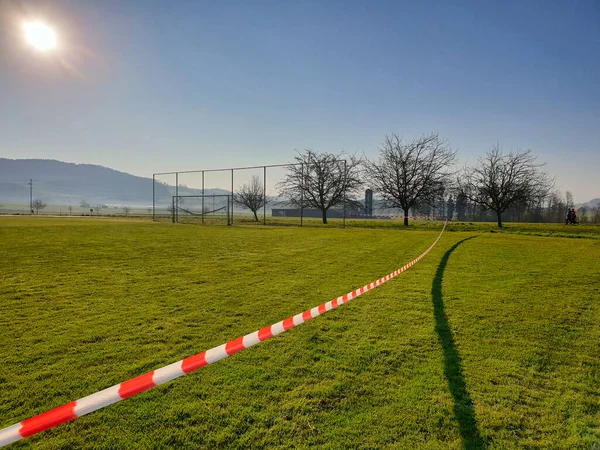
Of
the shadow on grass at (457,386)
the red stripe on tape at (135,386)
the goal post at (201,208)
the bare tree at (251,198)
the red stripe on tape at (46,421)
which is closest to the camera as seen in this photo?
the red stripe on tape at (46,421)

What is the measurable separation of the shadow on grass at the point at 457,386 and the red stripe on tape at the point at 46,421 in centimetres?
264

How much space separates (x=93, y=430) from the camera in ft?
8.33

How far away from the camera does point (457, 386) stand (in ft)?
10.4

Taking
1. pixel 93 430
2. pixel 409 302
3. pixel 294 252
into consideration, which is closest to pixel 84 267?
pixel 294 252

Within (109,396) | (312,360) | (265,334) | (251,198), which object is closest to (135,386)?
(109,396)

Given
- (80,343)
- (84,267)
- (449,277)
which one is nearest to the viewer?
(80,343)

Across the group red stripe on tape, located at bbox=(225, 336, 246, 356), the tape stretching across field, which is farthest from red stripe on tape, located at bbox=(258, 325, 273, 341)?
red stripe on tape, located at bbox=(225, 336, 246, 356)

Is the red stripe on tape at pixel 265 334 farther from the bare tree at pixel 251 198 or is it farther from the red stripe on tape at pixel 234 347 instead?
the bare tree at pixel 251 198

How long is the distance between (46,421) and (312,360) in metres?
2.43

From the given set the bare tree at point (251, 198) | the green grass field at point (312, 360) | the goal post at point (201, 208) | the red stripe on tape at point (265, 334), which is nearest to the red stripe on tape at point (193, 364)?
the green grass field at point (312, 360)

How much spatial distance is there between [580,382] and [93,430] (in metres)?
4.45

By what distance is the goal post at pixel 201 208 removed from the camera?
36062 millimetres

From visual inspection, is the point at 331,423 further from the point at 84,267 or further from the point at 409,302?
the point at 84,267

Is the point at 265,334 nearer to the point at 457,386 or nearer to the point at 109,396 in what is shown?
the point at 109,396
